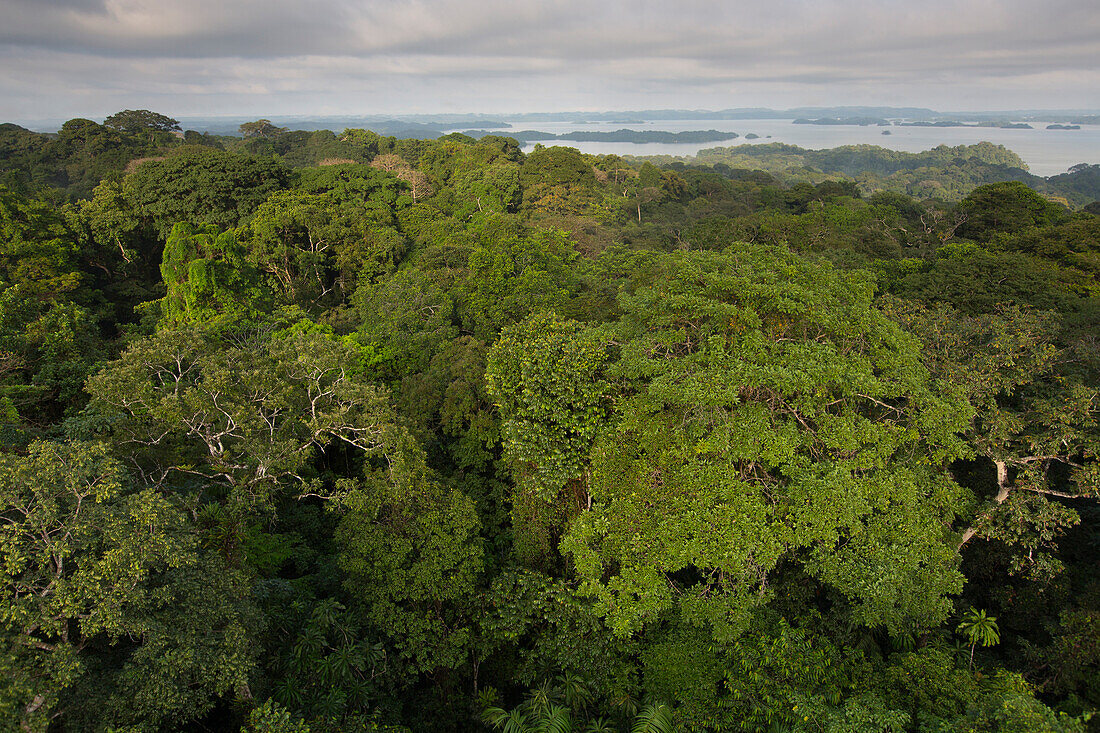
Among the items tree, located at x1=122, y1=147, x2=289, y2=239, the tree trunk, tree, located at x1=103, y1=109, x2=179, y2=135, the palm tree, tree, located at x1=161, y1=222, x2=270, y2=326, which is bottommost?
the palm tree

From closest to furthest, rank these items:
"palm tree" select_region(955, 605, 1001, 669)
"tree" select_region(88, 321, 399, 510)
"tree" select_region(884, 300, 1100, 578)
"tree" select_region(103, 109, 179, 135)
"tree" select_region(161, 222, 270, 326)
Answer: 1. "palm tree" select_region(955, 605, 1001, 669)
2. "tree" select_region(884, 300, 1100, 578)
3. "tree" select_region(88, 321, 399, 510)
4. "tree" select_region(161, 222, 270, 326)
5. "tree" select_region(103, 109, 179, 135)

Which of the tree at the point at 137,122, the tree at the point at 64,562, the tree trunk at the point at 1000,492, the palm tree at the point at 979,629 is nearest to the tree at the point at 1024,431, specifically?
the tree trunk at the point at 1000,492

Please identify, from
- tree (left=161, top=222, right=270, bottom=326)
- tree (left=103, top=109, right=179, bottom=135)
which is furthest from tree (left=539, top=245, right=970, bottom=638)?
tree (left=103, top=109, right=179, bottom=135)

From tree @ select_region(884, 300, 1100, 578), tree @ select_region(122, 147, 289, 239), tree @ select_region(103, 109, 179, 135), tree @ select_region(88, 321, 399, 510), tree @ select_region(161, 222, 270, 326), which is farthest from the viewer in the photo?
tree @ select_region(103, 109, 179, 135)

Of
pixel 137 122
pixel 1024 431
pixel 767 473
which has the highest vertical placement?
pixel 137 122

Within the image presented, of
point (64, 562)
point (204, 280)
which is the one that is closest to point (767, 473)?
point (64, 562)

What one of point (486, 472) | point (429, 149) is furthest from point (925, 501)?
point (429, 149)

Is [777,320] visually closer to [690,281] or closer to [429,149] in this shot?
[690,281]

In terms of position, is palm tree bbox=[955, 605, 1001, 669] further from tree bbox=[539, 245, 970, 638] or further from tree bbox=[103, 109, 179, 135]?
tree bbox=[103, 109, 179, 135]

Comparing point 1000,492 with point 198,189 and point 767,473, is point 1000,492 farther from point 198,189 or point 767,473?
point 198,189

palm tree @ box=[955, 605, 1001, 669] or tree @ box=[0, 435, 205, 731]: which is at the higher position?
tree @ box=[0, 435, 205, 731]
